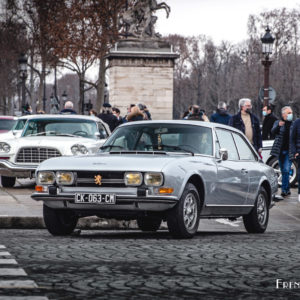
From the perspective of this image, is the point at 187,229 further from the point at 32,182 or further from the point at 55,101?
the point at 55,101

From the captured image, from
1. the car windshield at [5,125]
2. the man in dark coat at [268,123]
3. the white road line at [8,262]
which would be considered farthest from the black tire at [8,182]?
the white road line at [8,262]

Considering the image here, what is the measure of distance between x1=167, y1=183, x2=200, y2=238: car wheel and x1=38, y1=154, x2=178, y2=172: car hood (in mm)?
404

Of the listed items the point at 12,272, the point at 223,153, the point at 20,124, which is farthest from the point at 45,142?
the point at 12,272

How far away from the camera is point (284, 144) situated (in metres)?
19.2

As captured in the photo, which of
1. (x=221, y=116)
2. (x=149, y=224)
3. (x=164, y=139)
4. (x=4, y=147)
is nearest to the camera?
(x=164, y=139)

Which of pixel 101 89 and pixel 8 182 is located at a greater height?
pixel 101 89

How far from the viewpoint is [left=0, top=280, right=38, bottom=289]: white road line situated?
6.76 m

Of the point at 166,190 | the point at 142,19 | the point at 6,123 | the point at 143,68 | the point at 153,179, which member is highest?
the point at 142,19

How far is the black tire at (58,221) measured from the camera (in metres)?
10.8

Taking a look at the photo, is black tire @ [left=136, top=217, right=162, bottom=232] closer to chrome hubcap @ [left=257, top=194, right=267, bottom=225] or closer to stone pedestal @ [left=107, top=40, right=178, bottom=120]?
chrome hubcap @ [left=257, top=194, right=267, bottom=225]

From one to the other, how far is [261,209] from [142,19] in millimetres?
27627

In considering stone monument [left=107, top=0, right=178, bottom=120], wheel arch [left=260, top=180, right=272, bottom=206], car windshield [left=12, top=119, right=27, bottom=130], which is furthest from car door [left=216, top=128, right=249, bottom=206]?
stone monument [left=107, top=0, right=178, bottom=120]

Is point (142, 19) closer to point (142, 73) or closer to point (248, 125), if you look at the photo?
point (142, 73)

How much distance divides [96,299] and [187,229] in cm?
430
